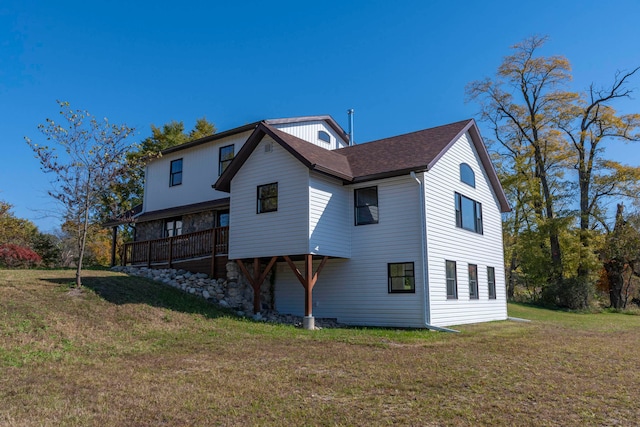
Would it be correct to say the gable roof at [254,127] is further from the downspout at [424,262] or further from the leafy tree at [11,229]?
the leafy tree at [11,229]

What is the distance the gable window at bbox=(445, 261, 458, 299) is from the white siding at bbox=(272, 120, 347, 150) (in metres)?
8.39

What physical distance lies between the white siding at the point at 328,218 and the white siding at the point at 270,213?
241 millimetres

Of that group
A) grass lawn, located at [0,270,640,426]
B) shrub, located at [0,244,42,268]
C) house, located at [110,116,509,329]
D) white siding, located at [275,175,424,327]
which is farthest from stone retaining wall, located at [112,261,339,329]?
shrub, located at [0,244,42,268]

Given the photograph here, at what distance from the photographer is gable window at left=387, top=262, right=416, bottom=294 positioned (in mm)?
13992

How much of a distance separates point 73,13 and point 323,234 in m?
11.0

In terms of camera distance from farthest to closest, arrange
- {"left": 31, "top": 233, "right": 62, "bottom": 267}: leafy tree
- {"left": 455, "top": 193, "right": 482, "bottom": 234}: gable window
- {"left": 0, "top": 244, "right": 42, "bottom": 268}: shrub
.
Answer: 1. {"left": 31, "top": 233, "right": 62, "bottom": 267}: leafy tree
2. {"left": 0, "top": 244, "right": 42, "bottom": 268}: shrub
3. {"left": 455, "top": 193, "right": 482, "bottom": 234}: gable window

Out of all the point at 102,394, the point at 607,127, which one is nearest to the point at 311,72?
the point at 102,394

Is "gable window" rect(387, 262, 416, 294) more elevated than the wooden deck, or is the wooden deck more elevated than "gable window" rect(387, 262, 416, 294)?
the wooden deck

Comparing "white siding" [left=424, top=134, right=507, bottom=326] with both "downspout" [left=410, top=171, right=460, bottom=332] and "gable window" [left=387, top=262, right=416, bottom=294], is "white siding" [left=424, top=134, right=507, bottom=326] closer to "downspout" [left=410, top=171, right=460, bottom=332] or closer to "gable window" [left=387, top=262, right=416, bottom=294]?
"downspout" [left=410, top=171, right=460, bottom=332]

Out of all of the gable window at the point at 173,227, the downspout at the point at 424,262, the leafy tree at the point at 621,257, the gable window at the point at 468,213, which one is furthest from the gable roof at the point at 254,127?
the leafy tree at the point at 621,257

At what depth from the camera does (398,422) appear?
16.1 ft

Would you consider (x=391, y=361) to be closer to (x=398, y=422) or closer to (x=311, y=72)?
(x=398, y=422)

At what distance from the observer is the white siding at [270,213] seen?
14.0 m

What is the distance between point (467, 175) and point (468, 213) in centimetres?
147
